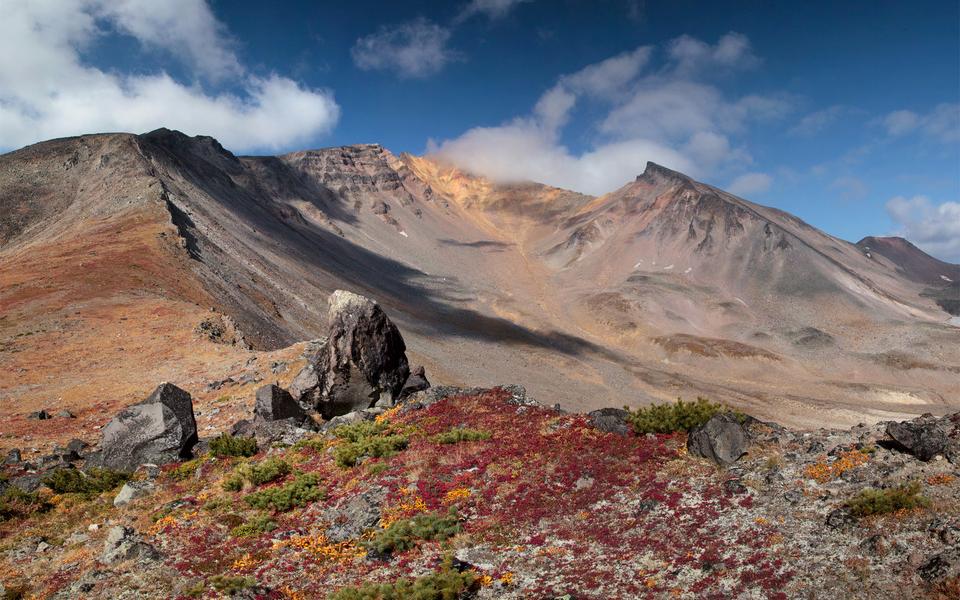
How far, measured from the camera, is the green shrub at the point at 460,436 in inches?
776

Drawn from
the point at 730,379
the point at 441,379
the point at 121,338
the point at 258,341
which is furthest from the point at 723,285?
the point at 121,338

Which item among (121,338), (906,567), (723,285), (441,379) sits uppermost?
(723,285)

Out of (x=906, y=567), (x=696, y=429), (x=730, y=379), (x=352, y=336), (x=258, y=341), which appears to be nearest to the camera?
(x=906, y=567)

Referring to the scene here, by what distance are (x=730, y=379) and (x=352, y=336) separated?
318ft

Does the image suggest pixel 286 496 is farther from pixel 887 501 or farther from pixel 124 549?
pixel 887 501

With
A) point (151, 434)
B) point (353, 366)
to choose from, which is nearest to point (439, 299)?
point (353, 366)

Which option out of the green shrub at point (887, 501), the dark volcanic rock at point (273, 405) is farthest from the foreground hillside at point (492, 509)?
the dark volcanic rock at point (273, 405)

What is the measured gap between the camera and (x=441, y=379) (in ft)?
208

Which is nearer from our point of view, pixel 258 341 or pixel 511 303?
pixel 258 341

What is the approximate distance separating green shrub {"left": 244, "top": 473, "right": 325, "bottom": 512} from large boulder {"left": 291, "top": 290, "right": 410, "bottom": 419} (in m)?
9.60

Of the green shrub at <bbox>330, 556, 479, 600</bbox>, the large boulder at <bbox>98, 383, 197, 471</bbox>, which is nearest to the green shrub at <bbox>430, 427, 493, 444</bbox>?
the green shrub at <bbox>330, 556, 479, 600</bbox>

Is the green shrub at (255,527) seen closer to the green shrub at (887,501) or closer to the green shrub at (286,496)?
the green shrub at (286,496)

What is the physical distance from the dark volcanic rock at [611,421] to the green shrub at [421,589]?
8.39 metres

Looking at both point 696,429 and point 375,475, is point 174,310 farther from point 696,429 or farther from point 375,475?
point 696,429
